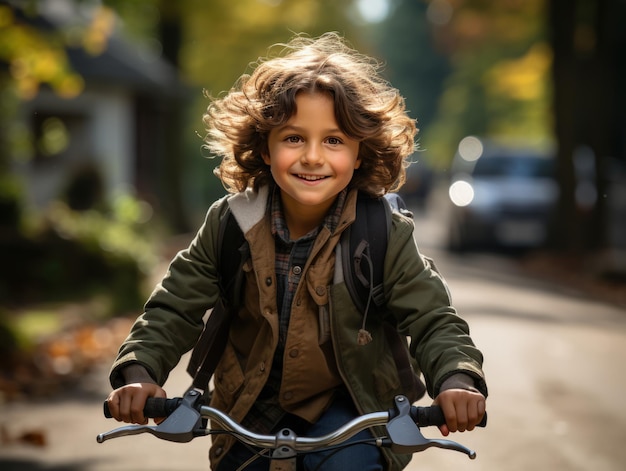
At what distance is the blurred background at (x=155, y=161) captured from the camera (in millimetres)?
10609

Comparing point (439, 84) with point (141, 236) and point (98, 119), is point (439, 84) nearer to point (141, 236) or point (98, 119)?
point (98, 119)

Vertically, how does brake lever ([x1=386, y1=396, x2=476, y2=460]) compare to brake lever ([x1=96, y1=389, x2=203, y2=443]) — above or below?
below

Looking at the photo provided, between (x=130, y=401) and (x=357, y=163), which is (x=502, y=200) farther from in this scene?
(x=130, y=401)

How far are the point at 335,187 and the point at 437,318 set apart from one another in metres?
0.50

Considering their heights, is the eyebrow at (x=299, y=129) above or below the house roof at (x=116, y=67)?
below

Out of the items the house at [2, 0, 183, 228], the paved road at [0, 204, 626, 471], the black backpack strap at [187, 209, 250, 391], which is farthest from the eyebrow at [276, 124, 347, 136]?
the house at [2, 0, 183, 228]

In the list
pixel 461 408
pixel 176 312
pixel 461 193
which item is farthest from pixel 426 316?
pixel 461 193

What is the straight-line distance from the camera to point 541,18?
28656mm

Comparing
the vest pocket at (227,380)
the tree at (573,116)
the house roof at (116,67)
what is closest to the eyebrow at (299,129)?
the vest pocket at (227,380)

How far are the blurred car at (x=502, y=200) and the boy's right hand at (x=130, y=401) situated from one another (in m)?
16.8

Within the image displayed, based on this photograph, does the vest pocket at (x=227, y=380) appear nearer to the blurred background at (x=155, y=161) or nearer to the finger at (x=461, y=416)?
the finger at (x=461, y=416)

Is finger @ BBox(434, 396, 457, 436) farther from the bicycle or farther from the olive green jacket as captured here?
the olive green jacket

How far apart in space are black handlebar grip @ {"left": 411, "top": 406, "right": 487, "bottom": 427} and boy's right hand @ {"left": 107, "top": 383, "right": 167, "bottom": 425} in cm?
70

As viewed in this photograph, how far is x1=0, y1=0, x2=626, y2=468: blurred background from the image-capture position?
34.8ft
